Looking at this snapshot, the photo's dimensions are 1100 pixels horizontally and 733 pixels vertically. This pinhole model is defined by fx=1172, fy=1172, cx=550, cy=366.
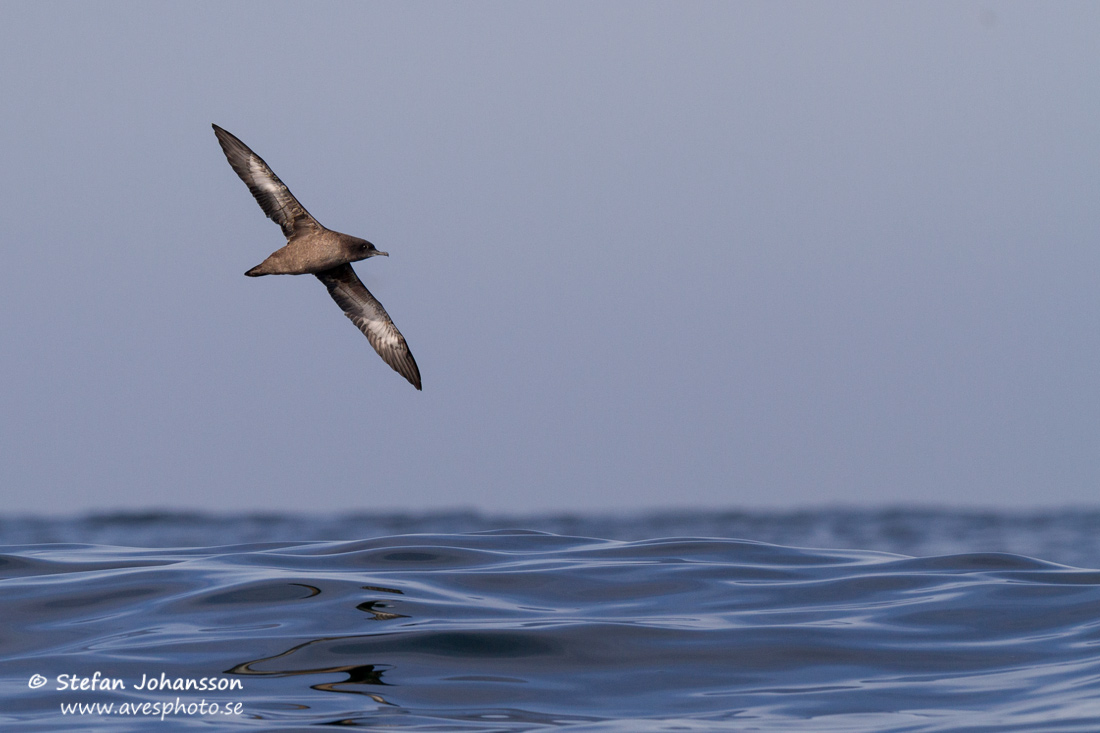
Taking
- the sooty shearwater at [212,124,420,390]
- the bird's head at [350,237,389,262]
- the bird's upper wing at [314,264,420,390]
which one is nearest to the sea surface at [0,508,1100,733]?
the bird's upper wing at [314,264,420,390]

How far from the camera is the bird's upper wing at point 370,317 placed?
11.6 m

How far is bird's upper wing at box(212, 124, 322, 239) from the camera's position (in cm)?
1098

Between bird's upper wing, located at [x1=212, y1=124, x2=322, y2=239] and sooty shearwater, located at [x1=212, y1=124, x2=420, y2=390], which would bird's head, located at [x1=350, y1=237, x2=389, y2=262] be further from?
bird's upper wing, located at [x1=212, y1=124, x2=322, y2=239]

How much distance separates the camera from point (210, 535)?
159 ft

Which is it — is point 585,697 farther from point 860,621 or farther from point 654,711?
Answer: point 860,621

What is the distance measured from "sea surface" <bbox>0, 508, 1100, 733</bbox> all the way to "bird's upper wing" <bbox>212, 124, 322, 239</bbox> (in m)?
3.20

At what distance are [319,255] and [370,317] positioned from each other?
4.90 ft

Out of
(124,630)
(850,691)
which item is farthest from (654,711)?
(124,630)

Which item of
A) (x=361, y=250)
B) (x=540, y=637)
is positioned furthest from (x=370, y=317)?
(x=540, y=637)

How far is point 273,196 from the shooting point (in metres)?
11.0

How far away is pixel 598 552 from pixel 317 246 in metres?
4.17

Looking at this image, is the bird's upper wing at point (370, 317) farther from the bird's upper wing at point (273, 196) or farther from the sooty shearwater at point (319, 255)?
the bird's upper wing at point (273, 196)

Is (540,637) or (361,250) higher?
(361,250)

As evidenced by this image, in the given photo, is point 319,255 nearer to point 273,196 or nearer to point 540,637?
point 273,196
